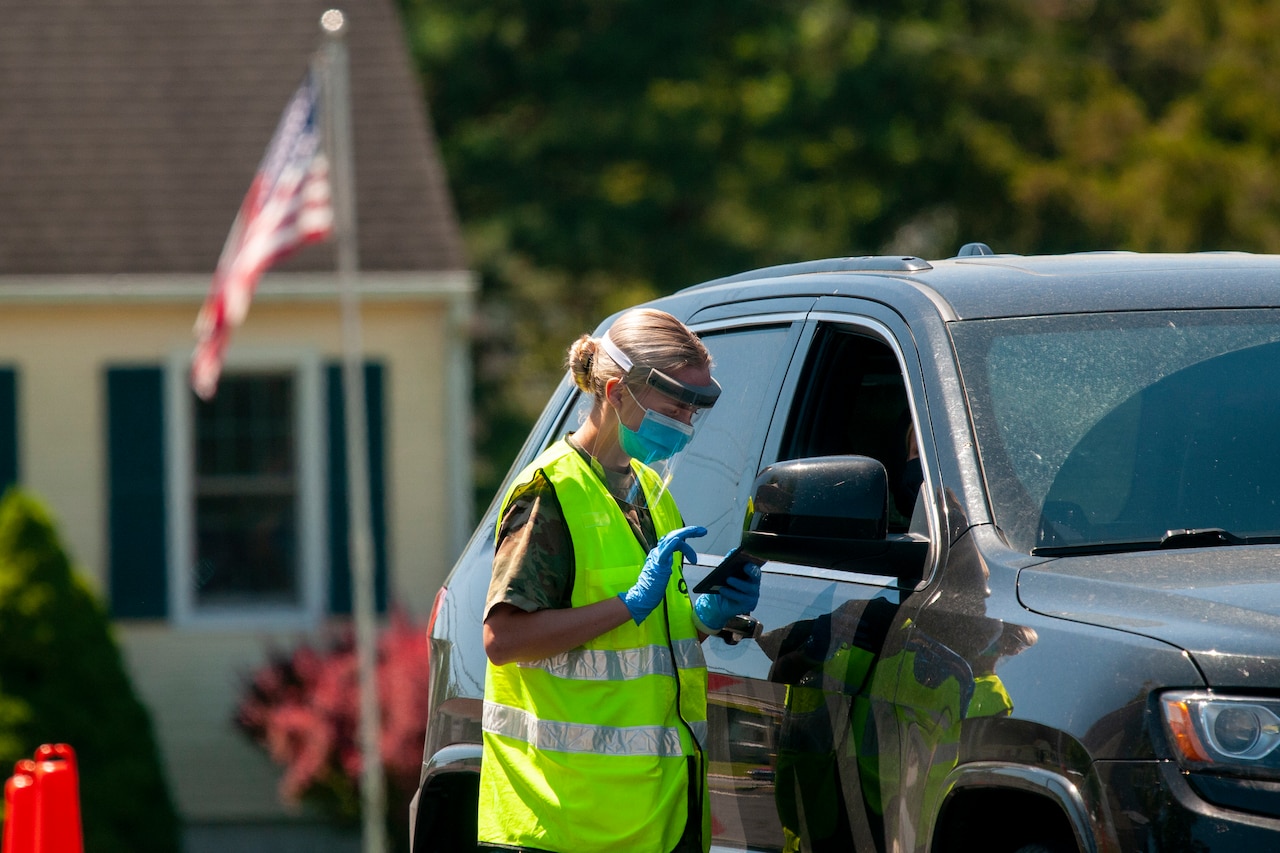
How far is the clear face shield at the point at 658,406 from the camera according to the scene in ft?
11.8

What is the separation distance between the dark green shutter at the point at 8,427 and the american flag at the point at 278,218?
2.60 meters

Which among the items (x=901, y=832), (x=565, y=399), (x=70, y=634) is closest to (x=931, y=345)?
(x=901, y=832)

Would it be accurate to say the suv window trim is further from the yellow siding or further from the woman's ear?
the yellow siding

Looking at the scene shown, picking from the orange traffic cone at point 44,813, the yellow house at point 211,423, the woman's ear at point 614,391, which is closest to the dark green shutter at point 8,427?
the yellow house at point 211,423

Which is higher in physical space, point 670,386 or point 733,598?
point 670,386

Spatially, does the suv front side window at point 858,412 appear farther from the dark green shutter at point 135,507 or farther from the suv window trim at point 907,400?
the dark green shutter at point 135,507

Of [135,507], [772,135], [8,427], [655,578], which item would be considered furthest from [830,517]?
[772,135]

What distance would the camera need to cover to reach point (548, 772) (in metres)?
3.59

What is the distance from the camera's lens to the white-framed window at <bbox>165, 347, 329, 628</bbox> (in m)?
13.2

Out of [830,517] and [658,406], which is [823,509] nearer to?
[830,517]

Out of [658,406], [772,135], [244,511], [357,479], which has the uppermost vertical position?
[772,135]

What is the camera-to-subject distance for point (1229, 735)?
281cm

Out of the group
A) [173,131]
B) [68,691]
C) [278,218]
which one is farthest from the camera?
[173,131]

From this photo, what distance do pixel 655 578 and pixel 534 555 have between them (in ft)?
0.80
